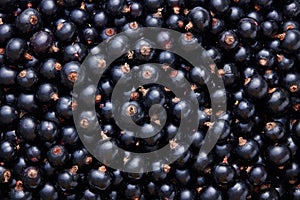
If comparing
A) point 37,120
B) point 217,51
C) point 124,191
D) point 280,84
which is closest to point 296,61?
point 280,84

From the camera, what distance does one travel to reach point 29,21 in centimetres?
109

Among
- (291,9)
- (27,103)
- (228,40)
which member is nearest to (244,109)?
(228,40)

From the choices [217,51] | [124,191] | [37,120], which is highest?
[217,51]

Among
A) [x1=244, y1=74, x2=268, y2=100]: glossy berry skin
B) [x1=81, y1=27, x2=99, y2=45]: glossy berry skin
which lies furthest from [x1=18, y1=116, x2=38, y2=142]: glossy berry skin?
[x1=244, y1=74, x2=268, y2=100]: glossy berry skin

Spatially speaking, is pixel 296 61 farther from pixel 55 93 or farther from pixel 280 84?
pixel 55 93

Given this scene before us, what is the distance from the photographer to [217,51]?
1.10 m

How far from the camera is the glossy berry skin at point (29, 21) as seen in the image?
1.09 m

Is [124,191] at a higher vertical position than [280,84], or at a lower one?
lower

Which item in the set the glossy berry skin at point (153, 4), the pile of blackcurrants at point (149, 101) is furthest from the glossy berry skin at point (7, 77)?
the glossy berry skin at point (153, 4)

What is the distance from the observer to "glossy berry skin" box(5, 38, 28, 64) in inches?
42.9

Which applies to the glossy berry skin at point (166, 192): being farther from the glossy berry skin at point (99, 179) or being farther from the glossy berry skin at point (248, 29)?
the glossy berry skin at point (248, 29)

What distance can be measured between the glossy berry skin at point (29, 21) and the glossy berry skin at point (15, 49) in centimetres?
3

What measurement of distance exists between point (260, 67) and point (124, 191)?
0.42 meters

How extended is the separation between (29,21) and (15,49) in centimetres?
7
